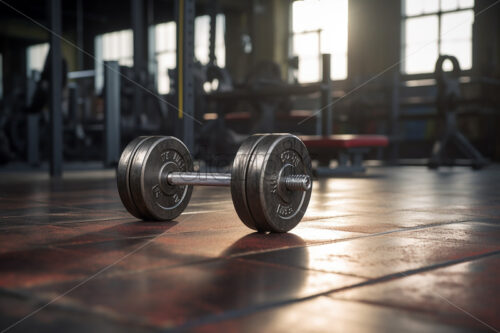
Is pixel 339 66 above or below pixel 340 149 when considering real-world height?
above

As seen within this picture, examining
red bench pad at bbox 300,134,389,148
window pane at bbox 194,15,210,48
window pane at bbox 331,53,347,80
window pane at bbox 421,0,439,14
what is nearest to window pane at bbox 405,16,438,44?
window pane at bbox 421,0,439,14

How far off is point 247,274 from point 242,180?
1.31ft

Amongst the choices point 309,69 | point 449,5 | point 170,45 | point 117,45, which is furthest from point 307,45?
point 117,45

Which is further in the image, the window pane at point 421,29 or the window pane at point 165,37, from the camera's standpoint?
the window pane at point 165,37

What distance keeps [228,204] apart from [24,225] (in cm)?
90

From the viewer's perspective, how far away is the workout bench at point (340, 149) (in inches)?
171

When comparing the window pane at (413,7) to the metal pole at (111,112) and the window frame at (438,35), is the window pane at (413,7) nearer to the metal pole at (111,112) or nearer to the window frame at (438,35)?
the window frame at (438,35)

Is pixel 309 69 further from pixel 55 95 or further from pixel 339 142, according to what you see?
pixel 55 95

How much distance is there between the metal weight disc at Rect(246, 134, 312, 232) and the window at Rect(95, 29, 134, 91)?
13098mm

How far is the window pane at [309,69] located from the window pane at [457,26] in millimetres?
2391

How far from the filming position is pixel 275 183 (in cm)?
137

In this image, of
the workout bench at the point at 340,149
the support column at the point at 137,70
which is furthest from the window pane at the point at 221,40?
the workout bench at the point at 340,149

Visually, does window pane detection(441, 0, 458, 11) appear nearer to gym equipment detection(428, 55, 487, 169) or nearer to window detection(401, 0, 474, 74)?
window detection(401, 0, 474, 74)

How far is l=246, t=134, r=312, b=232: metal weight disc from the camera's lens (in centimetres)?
133
